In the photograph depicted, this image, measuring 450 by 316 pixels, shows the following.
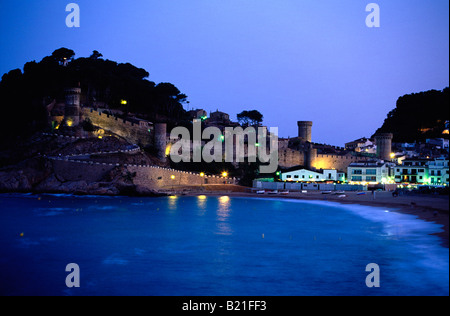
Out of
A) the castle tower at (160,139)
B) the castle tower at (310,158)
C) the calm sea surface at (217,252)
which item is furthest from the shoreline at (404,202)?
the castle tower at (310,158)

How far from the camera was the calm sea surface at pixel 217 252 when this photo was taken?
1083cm

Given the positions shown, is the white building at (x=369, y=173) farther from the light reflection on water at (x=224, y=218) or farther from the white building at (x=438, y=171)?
the light reflection on water at (x=224, y=218)

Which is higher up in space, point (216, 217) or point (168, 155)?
point (168, 155)

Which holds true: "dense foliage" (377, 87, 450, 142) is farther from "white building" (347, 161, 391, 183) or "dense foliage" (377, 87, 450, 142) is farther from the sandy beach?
the sandy beach

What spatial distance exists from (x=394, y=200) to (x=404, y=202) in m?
1.77

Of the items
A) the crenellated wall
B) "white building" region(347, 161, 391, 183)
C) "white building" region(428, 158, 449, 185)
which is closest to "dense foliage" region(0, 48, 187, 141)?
the crenellated wall

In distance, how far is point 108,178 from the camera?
32875mm

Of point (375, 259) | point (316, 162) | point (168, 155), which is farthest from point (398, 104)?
point (375, 259)

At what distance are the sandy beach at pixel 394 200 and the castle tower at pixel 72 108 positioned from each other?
37.1ft

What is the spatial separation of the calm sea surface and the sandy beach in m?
0.85

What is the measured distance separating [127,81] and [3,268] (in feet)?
120

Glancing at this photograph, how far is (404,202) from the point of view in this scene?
2552cm
